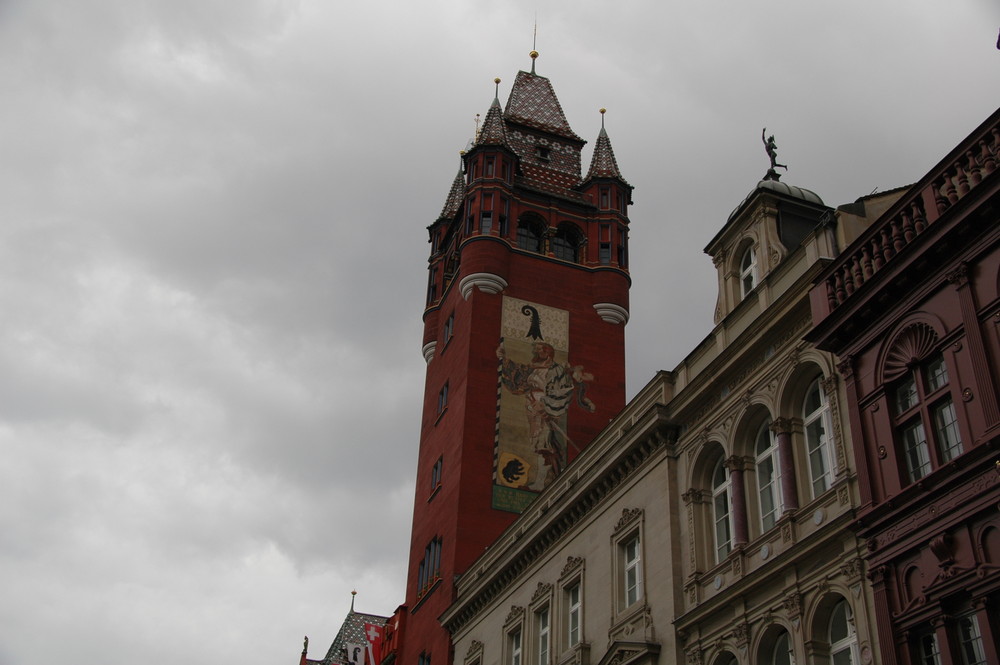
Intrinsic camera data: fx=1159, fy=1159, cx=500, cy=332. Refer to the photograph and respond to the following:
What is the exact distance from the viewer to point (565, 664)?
33062 mm

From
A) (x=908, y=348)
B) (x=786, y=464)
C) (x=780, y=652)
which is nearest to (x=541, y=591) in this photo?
(x=780, y=652)

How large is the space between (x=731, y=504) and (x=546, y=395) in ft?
94.2

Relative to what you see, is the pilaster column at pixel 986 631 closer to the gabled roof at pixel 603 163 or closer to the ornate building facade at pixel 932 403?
the ornate building facade at pixel 932 403

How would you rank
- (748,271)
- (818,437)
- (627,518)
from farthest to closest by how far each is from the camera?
(627,518) < (748,271) < (818,437)

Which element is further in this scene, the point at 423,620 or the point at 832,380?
the point at 423,620

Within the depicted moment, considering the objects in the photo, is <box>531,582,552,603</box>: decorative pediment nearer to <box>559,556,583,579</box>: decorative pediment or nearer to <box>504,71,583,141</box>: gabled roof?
<box>559,556,583,579</box>: decorative pediment

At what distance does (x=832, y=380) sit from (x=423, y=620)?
3059cm

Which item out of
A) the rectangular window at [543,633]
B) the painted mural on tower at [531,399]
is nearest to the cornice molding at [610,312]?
the painted mural on tower at [531,399]

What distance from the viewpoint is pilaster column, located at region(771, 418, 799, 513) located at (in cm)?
2447

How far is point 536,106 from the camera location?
75.4 m

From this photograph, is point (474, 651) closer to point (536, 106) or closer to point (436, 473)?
point (436, 473)

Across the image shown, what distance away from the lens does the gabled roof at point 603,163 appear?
67.6 metres

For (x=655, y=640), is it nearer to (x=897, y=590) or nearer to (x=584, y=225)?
(x=897, y=590)

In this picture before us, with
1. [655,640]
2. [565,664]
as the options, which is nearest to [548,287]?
[565,664]
